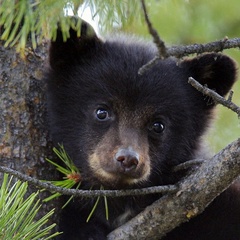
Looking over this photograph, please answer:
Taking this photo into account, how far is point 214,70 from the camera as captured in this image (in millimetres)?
4422

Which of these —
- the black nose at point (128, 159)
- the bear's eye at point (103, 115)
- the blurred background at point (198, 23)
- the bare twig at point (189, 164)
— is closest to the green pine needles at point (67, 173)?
the black nose at point (128, 159)

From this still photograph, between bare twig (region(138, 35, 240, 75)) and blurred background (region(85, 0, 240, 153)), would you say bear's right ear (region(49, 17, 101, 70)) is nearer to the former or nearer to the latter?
blurred background (region(85, 0, 240, 153))

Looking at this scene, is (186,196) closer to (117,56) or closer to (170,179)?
(170,179)

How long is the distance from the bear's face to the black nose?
0.25m

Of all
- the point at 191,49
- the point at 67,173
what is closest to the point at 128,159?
the point at 67,173

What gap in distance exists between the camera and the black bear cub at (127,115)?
4168 millimetres

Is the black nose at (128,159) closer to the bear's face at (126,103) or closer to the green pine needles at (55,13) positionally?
the bear's face at (126,103)

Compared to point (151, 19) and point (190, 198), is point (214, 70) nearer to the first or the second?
point (151, 19)

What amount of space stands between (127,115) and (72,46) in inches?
27.4

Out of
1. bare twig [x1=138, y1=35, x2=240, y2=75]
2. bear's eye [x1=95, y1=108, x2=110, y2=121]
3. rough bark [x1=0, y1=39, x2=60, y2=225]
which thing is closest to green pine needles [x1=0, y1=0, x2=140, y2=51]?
bare twig [x1=138, y1=35, x2=240, y2=75]

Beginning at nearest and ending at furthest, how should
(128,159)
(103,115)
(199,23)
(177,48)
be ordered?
(177,48), (128,159), (103,115), (199,23)

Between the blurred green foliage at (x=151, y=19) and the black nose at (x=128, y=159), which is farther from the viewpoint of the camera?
the black nose at (x=128, y=159)

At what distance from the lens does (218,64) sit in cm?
439

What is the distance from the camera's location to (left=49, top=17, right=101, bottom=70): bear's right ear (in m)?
4.22
